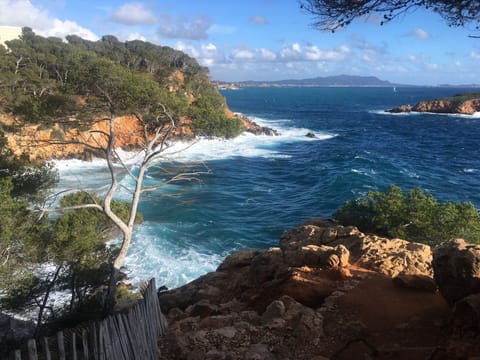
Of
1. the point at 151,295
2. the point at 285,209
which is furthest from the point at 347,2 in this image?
the point at 285,209

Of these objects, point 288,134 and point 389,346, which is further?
point 288,134

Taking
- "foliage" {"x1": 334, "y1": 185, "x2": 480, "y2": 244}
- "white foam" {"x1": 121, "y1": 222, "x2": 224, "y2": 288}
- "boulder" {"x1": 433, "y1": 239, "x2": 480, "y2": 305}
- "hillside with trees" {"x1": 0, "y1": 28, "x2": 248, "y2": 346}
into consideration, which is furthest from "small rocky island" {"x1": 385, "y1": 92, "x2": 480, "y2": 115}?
"boulder" {"x1": 433, "y1": 239, "x2": 480, "y2": 305}

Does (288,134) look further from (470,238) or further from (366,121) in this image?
(470,238)

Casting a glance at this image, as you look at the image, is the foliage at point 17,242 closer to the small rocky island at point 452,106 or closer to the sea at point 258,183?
the sea at point 258,183

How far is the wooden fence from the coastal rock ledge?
1.74 feet

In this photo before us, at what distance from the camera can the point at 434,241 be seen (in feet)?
42.1

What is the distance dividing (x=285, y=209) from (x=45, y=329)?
1896 cm

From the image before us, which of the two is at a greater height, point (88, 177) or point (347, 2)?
point (347, 2)

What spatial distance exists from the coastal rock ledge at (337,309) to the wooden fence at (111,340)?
529 mm

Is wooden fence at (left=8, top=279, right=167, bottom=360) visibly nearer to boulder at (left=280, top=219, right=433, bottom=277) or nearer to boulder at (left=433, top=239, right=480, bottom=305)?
boulder at (left=280, top=219, right=433, bottom=277)

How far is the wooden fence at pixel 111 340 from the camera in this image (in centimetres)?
470

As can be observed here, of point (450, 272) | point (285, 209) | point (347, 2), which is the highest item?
point (347, 2)

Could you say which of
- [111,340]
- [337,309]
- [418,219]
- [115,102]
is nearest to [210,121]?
[115,102]

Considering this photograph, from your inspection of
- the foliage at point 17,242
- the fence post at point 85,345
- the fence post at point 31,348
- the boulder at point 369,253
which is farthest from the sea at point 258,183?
the fence post at point 31,348
